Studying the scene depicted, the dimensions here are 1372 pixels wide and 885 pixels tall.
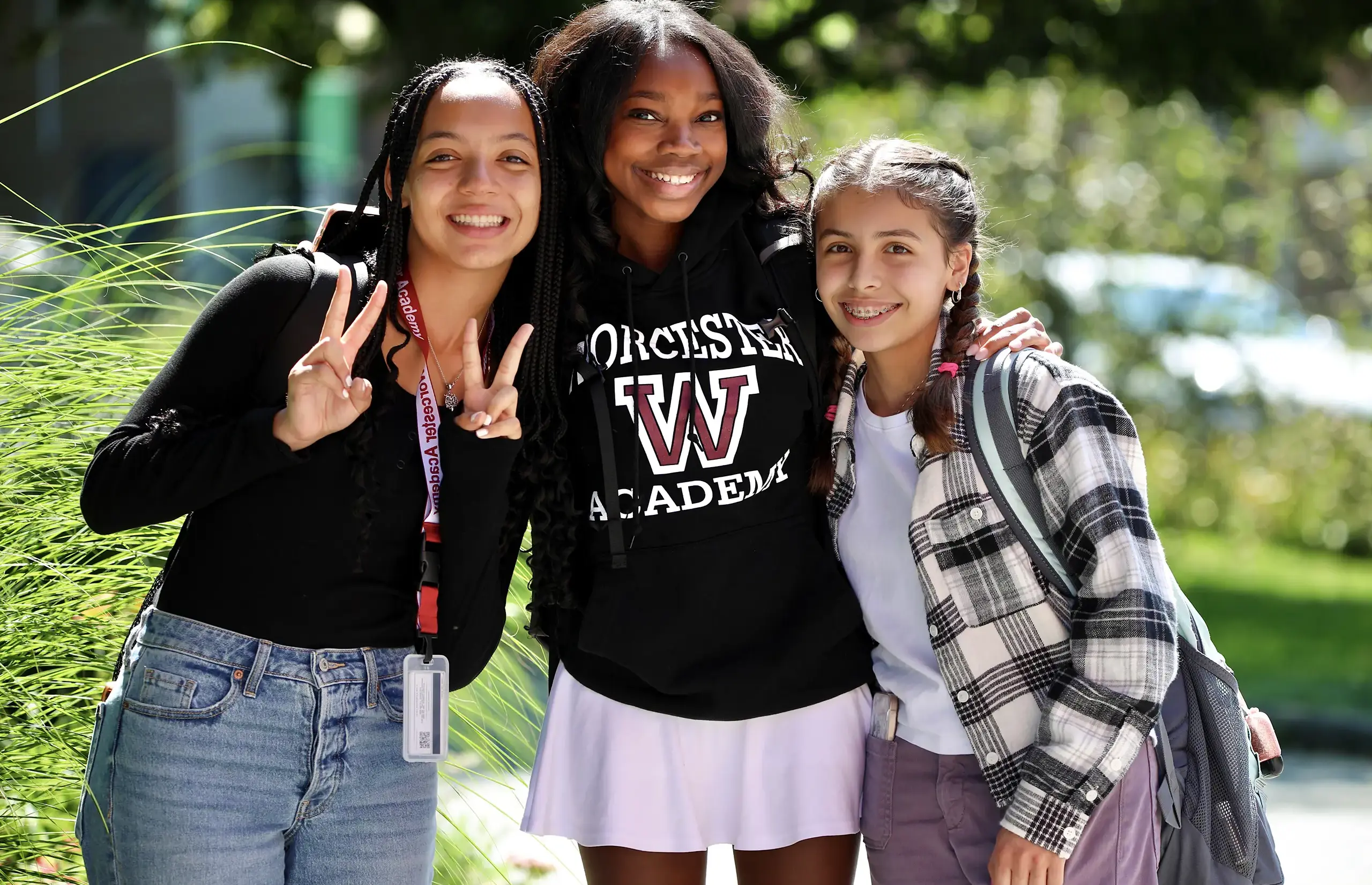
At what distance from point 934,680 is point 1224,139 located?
11.6 m

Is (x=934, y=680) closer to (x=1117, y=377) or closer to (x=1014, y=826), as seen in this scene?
(x=1014, y=826)

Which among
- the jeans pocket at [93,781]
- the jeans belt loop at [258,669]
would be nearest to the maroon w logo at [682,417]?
the jeans belt loop at [258,669]

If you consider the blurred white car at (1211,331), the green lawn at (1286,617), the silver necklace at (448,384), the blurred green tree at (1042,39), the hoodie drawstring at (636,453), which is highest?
the blurred green tree at (1042,39)

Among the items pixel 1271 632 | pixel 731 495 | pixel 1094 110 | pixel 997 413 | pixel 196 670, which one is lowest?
pixel 1271 632

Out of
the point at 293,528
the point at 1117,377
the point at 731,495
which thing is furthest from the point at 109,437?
the point at 1117,377

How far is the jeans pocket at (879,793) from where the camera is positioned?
102 inches

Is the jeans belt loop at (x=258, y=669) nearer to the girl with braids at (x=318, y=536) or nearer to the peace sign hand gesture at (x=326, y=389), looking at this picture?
the girl with braids at (x=318, y=536)

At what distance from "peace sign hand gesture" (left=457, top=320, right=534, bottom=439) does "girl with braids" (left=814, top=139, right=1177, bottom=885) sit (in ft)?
2.11

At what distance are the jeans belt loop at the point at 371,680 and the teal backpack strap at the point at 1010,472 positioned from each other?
1.04 meters

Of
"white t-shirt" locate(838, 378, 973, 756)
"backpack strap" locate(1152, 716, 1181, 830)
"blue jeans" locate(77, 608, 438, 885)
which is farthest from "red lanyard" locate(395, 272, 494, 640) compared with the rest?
"backpack strap" locate(1152, 716, 1181, 830)

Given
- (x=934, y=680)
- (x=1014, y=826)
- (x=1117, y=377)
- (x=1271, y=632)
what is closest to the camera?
(x=1014, y=826)

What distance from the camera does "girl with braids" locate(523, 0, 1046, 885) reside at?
2.66 metres

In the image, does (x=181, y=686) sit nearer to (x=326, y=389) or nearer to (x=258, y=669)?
(x=258, y=669)

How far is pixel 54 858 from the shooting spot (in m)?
2.63
